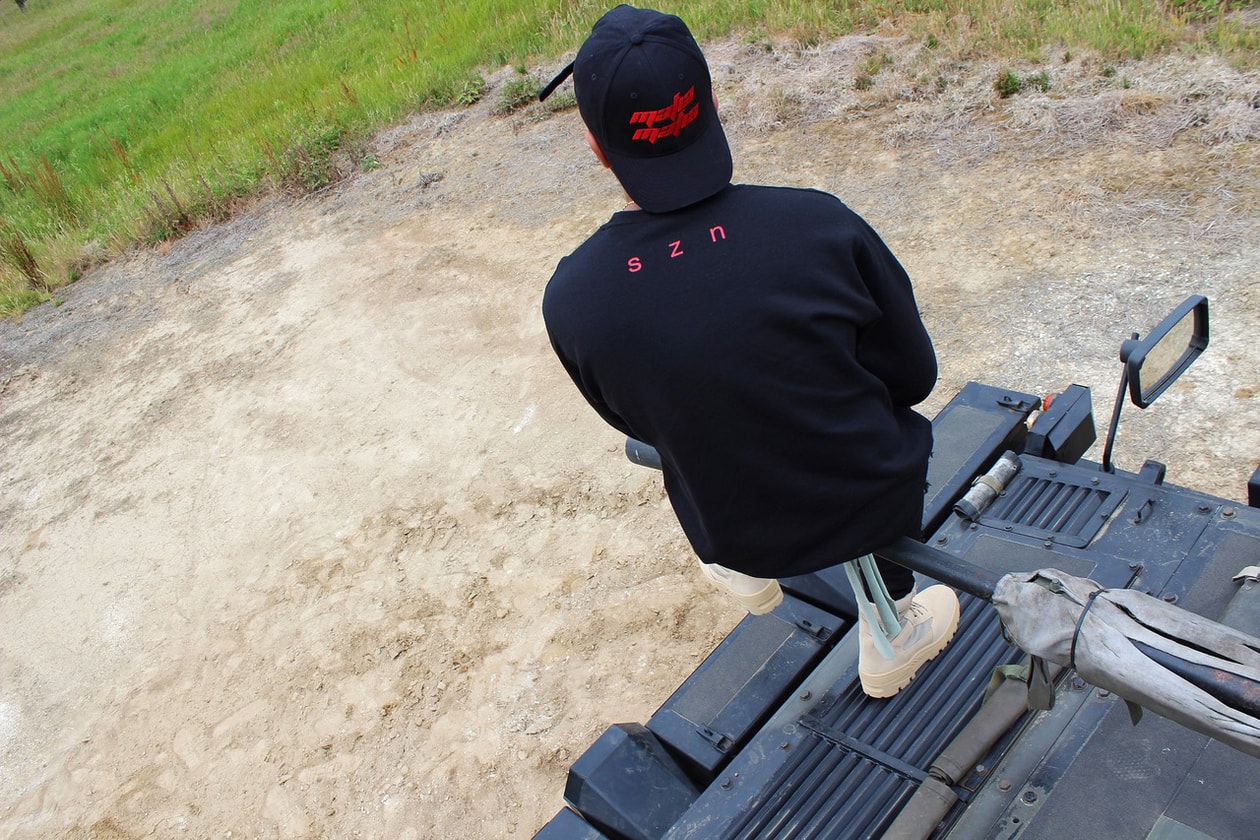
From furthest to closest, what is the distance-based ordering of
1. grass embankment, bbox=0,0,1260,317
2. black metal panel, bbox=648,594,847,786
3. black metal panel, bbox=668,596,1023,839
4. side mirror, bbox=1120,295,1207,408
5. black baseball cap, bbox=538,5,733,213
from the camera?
grass embankment, bbox=0,0,1260,317 < black metal panel, bbox=648,594,847,786 < black metal panel, bbox=668,596,1023,839 < side mirror, bbox=1120,295,1207,408 < black baseball cap, bbox=538,5,733,213

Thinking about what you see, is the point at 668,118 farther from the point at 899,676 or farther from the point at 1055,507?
the point at 1055,507

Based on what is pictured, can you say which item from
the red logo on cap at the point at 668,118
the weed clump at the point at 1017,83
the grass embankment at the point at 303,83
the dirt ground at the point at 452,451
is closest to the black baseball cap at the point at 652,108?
the red logo on cap at the point at 668,118

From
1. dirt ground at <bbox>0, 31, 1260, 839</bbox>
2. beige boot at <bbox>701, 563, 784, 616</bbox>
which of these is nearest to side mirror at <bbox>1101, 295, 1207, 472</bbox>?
beige boot at <bbox>701, 563, 784, 616</bbox>

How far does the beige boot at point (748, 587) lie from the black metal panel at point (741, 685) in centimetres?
19

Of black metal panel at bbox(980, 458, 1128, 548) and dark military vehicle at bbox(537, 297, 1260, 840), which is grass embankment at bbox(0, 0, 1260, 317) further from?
dark military vehicle at bbox(537, 297, 1260, 840)

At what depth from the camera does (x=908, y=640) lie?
229 cm

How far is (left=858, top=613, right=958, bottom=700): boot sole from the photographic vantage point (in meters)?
2.29

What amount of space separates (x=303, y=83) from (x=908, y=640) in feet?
36.3

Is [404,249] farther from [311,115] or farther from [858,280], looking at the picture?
[858,280]

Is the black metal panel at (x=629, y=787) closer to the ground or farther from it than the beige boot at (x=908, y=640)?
closer to the ground

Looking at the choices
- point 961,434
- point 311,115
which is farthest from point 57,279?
point 961,434

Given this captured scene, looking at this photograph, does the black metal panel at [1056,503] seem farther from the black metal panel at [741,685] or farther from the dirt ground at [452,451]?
the dirt ground at [452,451]

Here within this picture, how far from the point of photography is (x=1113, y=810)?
1758 mm

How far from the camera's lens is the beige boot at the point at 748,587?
95.3 inches
